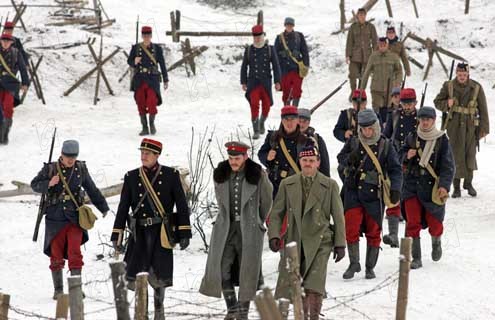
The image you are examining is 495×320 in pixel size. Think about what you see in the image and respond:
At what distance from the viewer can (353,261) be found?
10.1 meters

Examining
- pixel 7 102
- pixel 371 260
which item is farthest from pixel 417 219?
pixel 7 102

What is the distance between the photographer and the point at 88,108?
64.7 feet

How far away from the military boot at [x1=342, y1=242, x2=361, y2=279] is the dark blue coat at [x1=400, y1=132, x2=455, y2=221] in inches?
35.1

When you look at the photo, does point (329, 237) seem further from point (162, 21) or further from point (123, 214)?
point (162, 21)

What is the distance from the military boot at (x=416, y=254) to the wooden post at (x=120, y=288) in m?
4.57

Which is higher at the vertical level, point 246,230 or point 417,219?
point 246,230

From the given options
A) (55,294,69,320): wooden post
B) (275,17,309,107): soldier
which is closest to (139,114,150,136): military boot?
(275,17,309,107): soldier

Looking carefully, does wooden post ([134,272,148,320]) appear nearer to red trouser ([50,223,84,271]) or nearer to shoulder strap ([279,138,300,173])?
red trouser ([50,223,84,271])

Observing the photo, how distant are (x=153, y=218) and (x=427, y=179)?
308 cm

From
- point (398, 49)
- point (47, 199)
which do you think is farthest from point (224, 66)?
point (47, 199)

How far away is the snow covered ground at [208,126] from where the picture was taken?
9.55 metres

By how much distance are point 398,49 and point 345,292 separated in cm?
915

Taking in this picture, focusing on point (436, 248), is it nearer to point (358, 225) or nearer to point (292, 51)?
point (358, 225)

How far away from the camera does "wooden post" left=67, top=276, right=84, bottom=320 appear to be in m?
6.29
